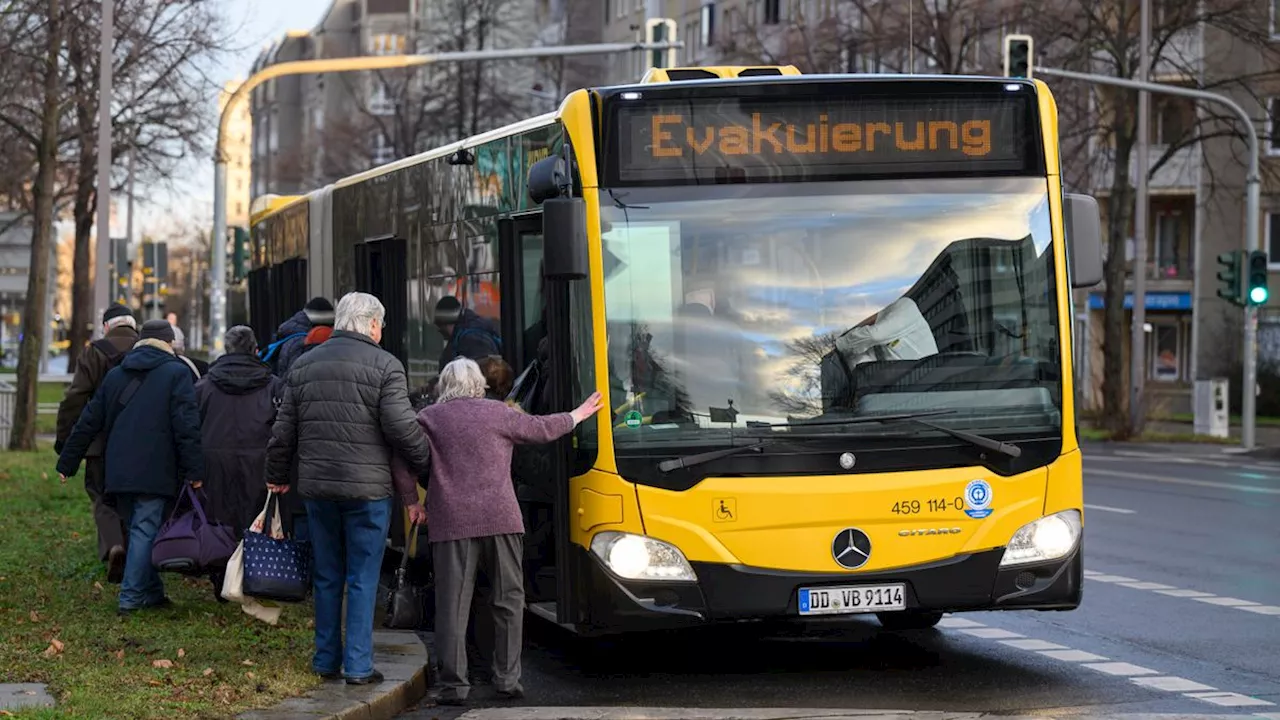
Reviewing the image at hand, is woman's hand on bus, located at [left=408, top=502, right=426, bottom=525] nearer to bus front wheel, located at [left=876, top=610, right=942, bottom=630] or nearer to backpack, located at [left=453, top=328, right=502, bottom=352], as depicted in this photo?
backpack, located at [left=453, top=328, right=502, bottom=352]

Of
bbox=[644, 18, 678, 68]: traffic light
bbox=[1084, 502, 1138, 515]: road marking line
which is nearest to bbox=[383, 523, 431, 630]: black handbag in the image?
bbox=[1084, 502, 1138, 515]: road marking line

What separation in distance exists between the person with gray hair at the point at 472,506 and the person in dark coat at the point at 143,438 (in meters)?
2.24

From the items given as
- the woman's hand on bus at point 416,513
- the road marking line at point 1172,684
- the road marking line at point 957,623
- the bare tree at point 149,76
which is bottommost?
the road marking line at point 957,623

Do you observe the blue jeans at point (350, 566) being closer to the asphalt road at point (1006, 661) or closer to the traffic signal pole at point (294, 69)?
the asphalt road at point (1006, 661)

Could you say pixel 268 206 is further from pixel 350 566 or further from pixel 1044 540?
pixel 1044 540

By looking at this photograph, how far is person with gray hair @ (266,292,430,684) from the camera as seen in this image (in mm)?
9383

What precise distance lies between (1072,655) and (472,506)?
346 cm

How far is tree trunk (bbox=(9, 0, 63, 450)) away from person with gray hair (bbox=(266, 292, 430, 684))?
18.3 m

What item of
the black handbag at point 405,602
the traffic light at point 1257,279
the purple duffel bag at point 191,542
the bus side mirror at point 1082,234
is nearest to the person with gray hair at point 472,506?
the black handbag at point 405,602

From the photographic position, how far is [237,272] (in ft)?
102

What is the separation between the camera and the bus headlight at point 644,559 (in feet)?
32.3

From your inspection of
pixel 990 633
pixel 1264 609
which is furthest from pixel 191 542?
pixel 1264 609

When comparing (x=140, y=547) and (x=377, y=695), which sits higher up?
(x=140, y=547)

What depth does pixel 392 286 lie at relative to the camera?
592 inches
